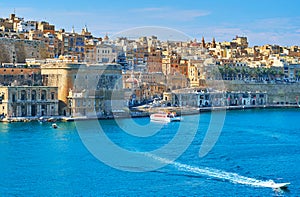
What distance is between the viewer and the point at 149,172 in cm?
1390

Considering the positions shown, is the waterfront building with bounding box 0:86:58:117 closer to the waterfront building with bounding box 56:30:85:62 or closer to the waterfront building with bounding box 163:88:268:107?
the waterfront building with bounding box 163:88:268:107

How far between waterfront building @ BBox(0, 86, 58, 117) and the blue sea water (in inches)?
68.8

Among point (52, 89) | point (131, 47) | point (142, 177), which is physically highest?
point (131, 47)

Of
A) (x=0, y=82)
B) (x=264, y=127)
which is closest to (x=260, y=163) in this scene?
(x=264, y=127)

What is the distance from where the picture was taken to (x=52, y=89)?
2538cm

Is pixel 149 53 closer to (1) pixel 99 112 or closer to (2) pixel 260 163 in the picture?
(1) pixel 99 112

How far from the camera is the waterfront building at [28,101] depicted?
24047 millimetres

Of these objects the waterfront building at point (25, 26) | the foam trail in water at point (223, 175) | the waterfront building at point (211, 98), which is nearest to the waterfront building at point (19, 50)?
the waterfront building at point (25, 26)

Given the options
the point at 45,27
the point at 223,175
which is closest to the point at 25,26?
the point at 45,27

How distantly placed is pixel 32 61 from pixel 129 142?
1231cm

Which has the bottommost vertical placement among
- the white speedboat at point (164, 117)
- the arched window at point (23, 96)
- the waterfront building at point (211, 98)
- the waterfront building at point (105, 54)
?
the white speedboat at point (164, 117)

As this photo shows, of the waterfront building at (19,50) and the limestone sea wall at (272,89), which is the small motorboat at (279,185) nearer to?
the waterfront building at (19,50)

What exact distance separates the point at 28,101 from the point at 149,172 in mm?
11859

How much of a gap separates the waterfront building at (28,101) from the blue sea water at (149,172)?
5.73 ft
